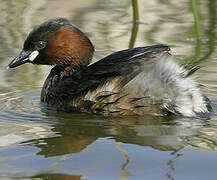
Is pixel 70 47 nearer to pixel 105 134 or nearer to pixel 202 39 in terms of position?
pixel 105 134

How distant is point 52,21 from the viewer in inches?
247

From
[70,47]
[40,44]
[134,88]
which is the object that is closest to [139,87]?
[134,88]

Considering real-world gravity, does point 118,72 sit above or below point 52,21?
below

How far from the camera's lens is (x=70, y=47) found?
6297 millimetres

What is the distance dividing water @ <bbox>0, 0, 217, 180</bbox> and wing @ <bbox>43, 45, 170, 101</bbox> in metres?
0.25

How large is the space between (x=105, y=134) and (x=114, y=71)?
70 cm

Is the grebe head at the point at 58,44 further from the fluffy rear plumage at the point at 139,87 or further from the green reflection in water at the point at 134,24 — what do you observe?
the green reflection in water at the point at 134,24

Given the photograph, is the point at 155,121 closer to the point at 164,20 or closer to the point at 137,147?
the point at 137,147

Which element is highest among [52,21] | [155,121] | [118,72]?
[52,21]

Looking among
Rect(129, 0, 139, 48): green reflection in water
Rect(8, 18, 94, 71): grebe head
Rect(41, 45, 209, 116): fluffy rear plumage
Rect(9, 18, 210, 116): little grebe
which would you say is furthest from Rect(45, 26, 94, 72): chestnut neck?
Rect(129, 0, 139, 48): green reflection in water

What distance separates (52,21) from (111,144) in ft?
5.96

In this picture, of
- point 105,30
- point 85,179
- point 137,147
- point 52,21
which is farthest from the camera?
point 105,30

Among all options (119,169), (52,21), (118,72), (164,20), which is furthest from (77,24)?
(119,169)

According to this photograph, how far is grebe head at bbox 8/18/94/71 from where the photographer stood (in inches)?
247
